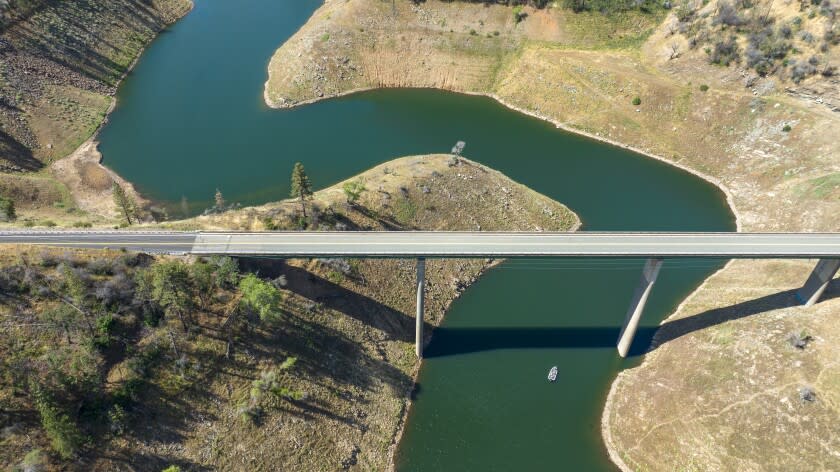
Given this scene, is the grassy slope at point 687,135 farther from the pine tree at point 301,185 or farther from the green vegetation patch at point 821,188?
the pine tree at point 301,185

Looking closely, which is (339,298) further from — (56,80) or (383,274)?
(56,80)

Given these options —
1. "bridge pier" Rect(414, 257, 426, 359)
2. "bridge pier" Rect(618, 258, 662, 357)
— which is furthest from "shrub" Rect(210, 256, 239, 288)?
"bridge pier" Rect(618, 258, 662, 357)

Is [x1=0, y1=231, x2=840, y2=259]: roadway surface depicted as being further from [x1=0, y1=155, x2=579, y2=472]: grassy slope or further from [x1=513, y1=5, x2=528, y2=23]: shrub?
[x1=513, y1=5, x2=528, y2=23]: shrub

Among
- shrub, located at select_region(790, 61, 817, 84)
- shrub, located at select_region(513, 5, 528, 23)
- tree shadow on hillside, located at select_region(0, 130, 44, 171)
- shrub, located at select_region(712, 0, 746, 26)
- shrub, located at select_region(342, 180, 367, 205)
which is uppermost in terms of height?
shrub, located at select_region(712, 0, 746, 26)

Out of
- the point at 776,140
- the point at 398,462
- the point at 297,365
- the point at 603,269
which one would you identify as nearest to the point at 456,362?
the point at 398,462

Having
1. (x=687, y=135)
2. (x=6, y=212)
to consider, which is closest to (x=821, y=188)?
(x=687, y=135)

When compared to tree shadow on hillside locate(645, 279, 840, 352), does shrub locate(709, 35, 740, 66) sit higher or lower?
higher

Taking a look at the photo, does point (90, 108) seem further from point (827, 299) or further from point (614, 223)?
point (827, 299)
